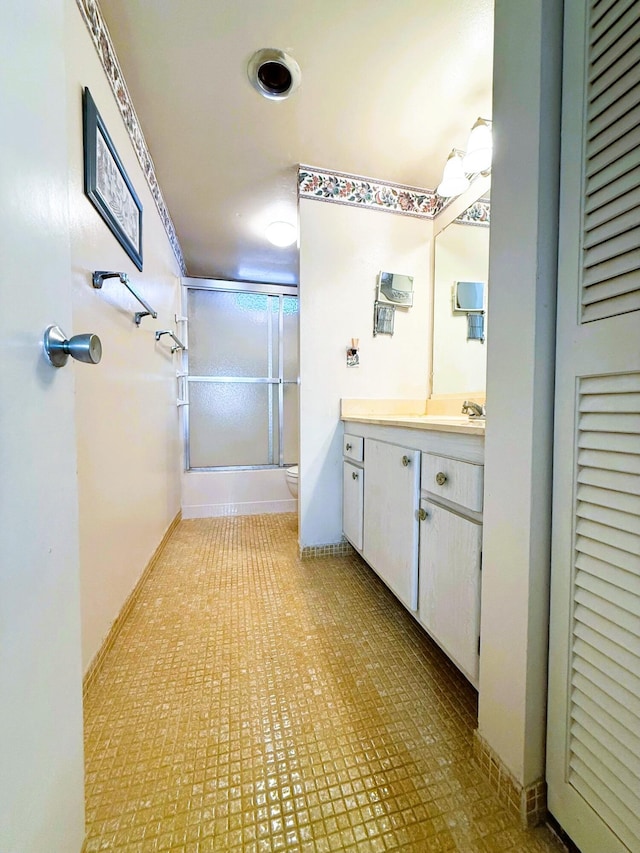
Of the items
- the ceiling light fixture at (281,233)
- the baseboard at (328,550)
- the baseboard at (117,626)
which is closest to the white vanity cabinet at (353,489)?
the baseboard at (328,550)

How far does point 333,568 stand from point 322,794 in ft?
3.49

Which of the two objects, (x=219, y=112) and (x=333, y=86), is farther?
(x=219, y=112)

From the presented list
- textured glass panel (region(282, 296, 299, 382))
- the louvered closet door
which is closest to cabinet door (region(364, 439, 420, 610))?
the louvered closet door

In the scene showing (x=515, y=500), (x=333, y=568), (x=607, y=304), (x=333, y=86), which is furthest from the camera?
(x=333, y=568)

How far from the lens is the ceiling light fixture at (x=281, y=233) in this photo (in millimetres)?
2141

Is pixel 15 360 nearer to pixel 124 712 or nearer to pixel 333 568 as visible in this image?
pixel 124 712

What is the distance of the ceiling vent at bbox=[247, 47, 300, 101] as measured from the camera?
1.16 meters

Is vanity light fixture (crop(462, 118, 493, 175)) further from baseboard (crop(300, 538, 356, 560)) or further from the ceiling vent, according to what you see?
baseboard (crop(300, 538, 356, 560))

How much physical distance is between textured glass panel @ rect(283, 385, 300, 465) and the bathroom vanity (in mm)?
1659

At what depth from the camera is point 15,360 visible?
1.35 ft

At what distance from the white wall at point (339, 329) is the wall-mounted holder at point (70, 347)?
1.39m

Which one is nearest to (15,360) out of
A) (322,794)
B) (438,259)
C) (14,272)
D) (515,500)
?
(14,272)

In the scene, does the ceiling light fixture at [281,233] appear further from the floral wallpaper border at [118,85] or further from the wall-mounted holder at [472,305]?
the wall-mounted holder at [472,305]

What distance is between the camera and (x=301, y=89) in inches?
50.8
